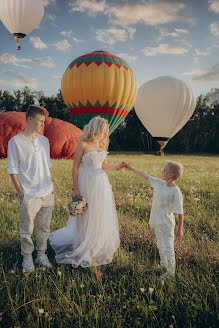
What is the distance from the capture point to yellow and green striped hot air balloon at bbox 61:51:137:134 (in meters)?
13.1

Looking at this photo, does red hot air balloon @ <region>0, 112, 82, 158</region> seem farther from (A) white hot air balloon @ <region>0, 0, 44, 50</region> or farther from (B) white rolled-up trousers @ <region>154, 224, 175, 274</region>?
(B) white rolled-up trousers @ <region>154, 224, 175, 274</region>

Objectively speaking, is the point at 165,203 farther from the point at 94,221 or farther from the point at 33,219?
the point at 33,219

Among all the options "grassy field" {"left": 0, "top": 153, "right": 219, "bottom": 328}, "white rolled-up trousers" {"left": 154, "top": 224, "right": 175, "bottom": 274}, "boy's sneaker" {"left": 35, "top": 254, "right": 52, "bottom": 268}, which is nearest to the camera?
"grassy field" {"left": 0, "top": 153, "right": 219, "bottom": 328}

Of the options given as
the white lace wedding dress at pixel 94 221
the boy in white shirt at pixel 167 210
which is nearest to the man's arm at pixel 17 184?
the white lace wedding dress at pixel 94 221

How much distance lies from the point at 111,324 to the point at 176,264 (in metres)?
1.51

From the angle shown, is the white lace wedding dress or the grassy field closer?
the grassy field

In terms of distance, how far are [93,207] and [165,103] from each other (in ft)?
44.5

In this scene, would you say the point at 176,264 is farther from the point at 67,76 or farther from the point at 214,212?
the point at 67,76

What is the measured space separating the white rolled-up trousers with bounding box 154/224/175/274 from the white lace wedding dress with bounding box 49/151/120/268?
89 centimetres

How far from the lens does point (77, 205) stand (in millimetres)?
3725

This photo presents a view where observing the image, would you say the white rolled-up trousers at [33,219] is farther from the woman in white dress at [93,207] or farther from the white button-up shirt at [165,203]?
the white button-up shirt at [165,203]

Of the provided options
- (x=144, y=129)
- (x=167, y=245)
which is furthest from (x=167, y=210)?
(x=144, y=129)

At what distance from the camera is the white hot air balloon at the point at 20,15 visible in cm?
1698

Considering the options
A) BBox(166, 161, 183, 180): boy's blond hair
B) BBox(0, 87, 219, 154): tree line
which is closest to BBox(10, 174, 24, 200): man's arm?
BBox(166, 161, 183, 180): boy's blond hair
